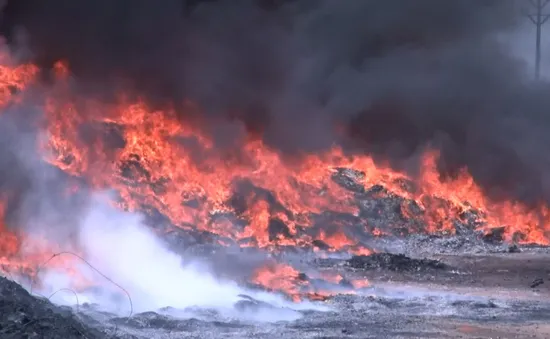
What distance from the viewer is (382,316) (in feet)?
49.9

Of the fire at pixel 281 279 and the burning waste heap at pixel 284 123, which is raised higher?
the burning waste heap at pixel 284 123

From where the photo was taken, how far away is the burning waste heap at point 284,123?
70.7ft

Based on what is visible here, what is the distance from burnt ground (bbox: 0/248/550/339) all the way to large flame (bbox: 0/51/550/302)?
10.9 feet

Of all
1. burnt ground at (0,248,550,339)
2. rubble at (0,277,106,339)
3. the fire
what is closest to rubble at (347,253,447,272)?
burnt ground at (0,248,550,339)

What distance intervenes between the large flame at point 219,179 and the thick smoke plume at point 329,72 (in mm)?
540

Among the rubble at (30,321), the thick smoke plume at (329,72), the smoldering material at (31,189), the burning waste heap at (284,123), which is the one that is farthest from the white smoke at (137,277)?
the thick smoke plume at (329,72)

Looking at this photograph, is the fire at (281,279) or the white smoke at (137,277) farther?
the fire at (281,279)

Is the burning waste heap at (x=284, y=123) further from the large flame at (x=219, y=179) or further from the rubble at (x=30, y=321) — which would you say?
the rubble at (x=30, y=321)

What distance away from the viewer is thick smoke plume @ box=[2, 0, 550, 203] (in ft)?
77.2

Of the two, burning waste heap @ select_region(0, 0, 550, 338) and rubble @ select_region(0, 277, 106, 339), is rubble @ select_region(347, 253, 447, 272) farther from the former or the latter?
rubble @ select_region(0, 277, 106, 339)

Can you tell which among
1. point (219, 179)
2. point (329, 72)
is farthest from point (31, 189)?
point (329, 72)

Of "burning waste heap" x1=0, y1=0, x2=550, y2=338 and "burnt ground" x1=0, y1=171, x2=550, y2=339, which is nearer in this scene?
"burnt ground" x1=0, y1=171, x2=550, y2=339

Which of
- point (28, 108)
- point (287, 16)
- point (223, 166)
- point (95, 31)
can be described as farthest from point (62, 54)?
point (287, 16)

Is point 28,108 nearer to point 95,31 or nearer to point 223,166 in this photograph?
point 95,31
